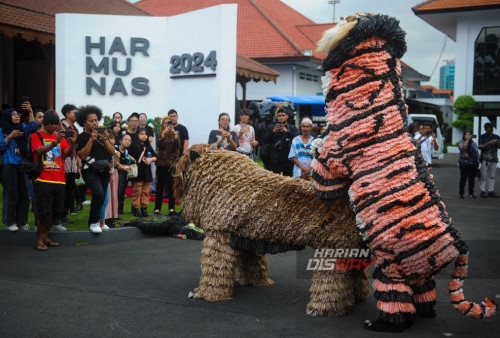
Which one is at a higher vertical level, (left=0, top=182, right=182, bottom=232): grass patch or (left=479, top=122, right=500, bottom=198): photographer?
(left=479, top=122, right=500, bottom=198): photographer

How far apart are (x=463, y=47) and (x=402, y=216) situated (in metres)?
28.0

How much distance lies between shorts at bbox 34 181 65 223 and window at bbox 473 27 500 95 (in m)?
26.5

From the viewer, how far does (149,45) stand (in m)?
12.4

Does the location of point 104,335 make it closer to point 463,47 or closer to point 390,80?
point 390,80

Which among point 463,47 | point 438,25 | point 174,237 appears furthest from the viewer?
point 438,25

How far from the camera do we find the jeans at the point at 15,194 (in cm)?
773

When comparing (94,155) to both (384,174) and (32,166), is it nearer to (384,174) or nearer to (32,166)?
(32,166)

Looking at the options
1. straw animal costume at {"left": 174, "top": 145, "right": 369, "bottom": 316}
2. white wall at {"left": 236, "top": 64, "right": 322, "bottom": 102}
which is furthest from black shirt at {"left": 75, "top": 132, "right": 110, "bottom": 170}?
white wall at {"left": 236, "top": 64, "right": 322, "bottom": 102}

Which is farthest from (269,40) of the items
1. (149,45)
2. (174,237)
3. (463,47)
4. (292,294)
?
(292,294)

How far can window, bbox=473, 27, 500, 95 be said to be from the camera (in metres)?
28.5

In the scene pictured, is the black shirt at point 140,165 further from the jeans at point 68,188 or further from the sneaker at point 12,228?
the sneaker at point 12,228

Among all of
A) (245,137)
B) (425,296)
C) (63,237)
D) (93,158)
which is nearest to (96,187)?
(93,158)

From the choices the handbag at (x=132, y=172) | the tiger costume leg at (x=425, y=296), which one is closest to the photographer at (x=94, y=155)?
the handbag at (x=132, y=172)

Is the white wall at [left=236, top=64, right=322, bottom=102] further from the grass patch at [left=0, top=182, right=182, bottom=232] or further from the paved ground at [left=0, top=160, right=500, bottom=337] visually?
the paved ground at [left=0, top=160, right=500, bottom=337]
